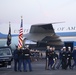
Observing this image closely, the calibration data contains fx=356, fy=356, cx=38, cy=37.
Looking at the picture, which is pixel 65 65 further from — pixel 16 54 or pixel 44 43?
pixel 44 43

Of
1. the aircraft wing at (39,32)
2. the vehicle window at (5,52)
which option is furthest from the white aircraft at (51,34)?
the vehicle window at (5,52)

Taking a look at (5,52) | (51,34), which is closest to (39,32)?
(51,34)

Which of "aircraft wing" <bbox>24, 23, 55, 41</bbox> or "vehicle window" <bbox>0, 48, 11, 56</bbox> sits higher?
"aircraft wing" <bbox>24, 23, 55, 41</bbox>

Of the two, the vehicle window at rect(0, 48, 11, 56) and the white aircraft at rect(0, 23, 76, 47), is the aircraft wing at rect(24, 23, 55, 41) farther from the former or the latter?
the vehicle window at rect(0, 48, 11, 56)

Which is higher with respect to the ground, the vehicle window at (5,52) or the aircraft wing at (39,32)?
the aircraft wing at (39,32)

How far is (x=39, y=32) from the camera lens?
4331 centimetres

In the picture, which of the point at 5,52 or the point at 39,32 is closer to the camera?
the point at 5,52

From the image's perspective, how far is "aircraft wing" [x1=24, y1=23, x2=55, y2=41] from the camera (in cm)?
4225

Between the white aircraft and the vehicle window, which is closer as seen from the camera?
the vehicle window

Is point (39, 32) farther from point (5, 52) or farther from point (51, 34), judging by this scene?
point (5, 52)

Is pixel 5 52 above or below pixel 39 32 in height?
below

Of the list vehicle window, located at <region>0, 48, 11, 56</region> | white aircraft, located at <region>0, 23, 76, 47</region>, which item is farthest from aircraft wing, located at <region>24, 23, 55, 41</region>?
vehicle window, located at <region>0, 48, 11, 56</region>

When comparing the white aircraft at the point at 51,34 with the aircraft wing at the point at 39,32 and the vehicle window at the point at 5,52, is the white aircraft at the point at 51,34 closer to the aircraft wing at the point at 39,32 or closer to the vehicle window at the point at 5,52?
the aircraft wing at the point at 39,32

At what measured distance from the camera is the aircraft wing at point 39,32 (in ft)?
139
